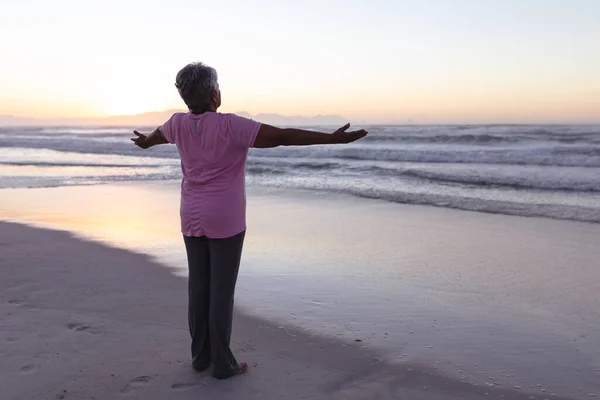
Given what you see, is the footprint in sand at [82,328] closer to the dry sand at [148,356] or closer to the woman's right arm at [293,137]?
the dry sand at [148,356]

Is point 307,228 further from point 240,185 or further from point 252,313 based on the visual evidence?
point 240,185

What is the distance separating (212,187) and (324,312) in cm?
189

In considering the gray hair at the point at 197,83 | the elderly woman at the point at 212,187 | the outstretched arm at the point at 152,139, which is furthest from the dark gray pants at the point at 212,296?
the gray hair at the point at 197,83

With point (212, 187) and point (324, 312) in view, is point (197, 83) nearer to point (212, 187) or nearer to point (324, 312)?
point (212, 187)

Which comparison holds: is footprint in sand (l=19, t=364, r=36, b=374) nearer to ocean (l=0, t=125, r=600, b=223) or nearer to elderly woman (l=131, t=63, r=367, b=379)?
elderly woman (l=131, t=63, r=367, b=379)

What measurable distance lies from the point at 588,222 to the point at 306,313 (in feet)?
20.5

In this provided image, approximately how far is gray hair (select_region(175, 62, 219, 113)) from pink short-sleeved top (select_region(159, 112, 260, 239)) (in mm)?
82

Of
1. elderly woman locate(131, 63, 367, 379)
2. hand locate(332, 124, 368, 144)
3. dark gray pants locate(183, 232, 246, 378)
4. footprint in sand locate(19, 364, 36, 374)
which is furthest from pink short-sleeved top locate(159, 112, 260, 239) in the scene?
footprint in sand locate(19, 364, 36, 374)

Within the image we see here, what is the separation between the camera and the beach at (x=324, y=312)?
3373 millimetres

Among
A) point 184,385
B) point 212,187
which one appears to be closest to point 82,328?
point 184,385

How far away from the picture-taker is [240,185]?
3176 mm

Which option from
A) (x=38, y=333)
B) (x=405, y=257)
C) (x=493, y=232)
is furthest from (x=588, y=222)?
(x=38, y=333)

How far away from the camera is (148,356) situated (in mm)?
3674

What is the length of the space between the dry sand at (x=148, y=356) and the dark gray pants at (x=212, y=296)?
123 mm
